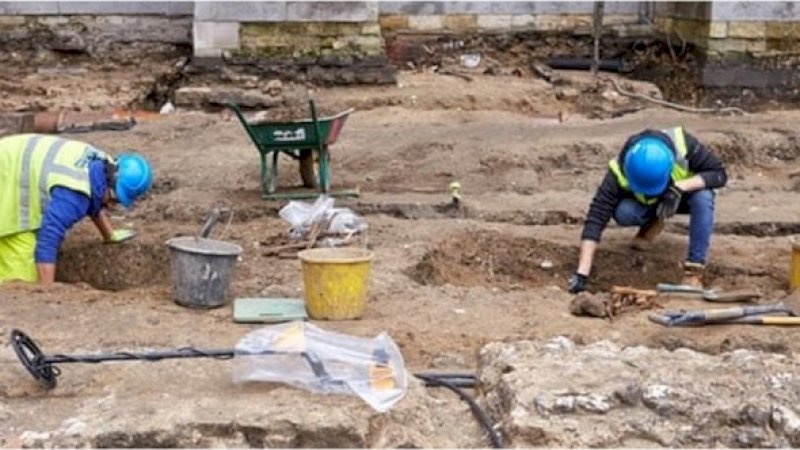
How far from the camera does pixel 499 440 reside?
387 cm

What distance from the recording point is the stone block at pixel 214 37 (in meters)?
12.9

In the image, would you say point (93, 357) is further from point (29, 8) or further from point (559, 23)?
point (559, 23)

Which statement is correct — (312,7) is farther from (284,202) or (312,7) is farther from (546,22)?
(284,202)

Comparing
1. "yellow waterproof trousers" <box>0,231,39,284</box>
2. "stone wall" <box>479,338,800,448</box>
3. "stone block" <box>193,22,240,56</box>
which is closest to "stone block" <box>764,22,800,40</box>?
"stone block" <box>193,22,240,56</box>

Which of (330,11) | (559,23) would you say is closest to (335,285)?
(330,11)

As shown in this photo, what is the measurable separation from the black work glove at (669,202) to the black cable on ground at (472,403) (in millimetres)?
2509

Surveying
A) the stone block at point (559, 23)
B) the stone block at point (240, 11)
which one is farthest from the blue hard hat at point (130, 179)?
the stone block at point (559, 23)

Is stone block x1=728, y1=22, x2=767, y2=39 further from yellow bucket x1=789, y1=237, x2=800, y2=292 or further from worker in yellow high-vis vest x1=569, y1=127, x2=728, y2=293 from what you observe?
yellow bucket x1=789, y1=237, x2=800, y2=292

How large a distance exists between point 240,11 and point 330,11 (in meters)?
0.98

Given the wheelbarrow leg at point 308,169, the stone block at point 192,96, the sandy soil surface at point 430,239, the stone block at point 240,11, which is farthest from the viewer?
the stone block at point 240,11

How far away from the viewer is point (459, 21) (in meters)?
14.6

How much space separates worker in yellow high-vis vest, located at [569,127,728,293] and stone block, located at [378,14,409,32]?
8.28 m

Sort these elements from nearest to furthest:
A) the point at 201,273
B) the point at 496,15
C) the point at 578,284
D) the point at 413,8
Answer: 1. the point at 201,273
2. the point at 578,284
3. the point at 413,8
4. the point at 496,15

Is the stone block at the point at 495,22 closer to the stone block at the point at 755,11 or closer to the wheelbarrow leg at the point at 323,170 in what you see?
the stone block at the point at 755,11
